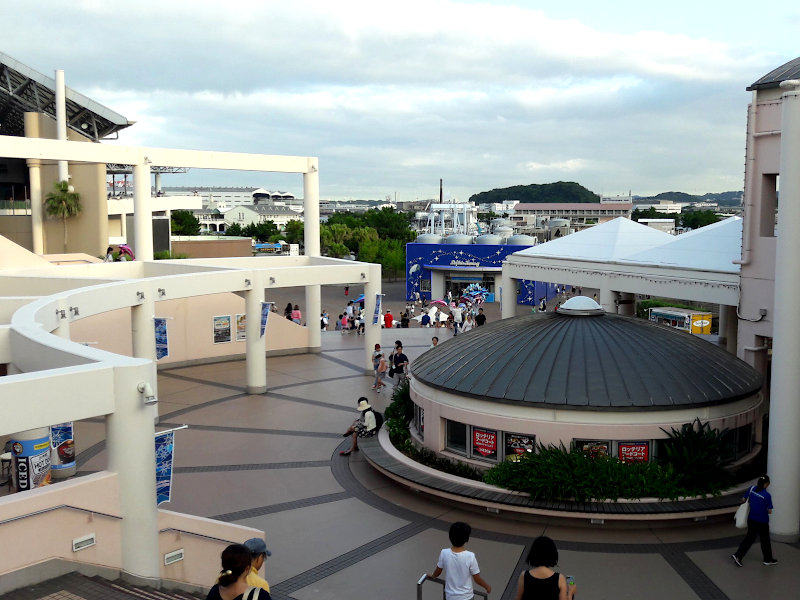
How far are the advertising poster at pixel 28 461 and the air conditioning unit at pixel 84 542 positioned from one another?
5.02 m

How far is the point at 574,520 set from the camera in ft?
46.8

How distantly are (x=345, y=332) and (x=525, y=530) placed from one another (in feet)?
82.5

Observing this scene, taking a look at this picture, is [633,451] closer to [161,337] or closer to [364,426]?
[364,426]

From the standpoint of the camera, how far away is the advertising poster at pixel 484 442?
1566 cm

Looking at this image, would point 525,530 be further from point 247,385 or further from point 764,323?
point 247,385

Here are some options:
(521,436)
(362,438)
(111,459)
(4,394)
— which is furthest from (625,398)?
(4,394)

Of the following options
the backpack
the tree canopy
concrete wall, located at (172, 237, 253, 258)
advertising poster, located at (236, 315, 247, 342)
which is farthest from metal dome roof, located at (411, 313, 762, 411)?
the tree canopy

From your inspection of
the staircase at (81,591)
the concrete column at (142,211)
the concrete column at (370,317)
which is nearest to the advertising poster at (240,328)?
the concrete column at (142,211)

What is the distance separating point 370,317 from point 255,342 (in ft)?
16.7

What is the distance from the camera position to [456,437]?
16.5m

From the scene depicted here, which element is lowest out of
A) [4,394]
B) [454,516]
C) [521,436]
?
[454,516]

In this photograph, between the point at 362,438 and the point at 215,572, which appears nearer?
the point at 215,572

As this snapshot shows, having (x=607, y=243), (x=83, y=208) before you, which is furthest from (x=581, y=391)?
(x=83, y=208)

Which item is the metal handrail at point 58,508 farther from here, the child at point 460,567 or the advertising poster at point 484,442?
the advertising poster at point 484,442
